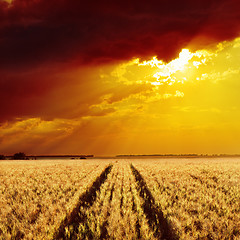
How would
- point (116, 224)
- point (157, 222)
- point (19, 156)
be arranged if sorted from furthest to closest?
point (19, 156)
point (157, 222)
point (116, 224)

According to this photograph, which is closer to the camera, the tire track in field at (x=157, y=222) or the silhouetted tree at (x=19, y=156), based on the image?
the tire track in field at (x=157, y=222)

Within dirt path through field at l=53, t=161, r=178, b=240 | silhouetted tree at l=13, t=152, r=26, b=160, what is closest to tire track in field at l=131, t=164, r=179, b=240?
dirt path through field at l=53, t=161, r=178, b=240

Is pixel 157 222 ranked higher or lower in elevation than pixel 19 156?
lower

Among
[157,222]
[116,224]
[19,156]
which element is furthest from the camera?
[19,156]

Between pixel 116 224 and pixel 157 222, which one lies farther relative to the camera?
pixel 157 222

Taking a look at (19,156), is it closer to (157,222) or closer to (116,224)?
(116,224)

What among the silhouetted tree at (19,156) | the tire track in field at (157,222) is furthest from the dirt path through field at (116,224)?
the silhouetted tree at (19,156)

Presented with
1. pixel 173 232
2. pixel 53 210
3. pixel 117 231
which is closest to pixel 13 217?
pixel 53 210

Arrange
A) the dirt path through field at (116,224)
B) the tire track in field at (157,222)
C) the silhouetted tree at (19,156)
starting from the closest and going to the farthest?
the dirt path through field at (116,224)
the tire track in field at (157,222)
the silhouetted tree at (19,156)

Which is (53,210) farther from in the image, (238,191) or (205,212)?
(238,191)

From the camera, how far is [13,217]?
27.1ft

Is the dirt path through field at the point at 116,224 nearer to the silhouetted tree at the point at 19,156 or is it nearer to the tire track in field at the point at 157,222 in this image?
the tire track in field at the point at 157,222

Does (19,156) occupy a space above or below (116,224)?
above

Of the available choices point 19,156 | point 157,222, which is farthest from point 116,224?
point 19,156
